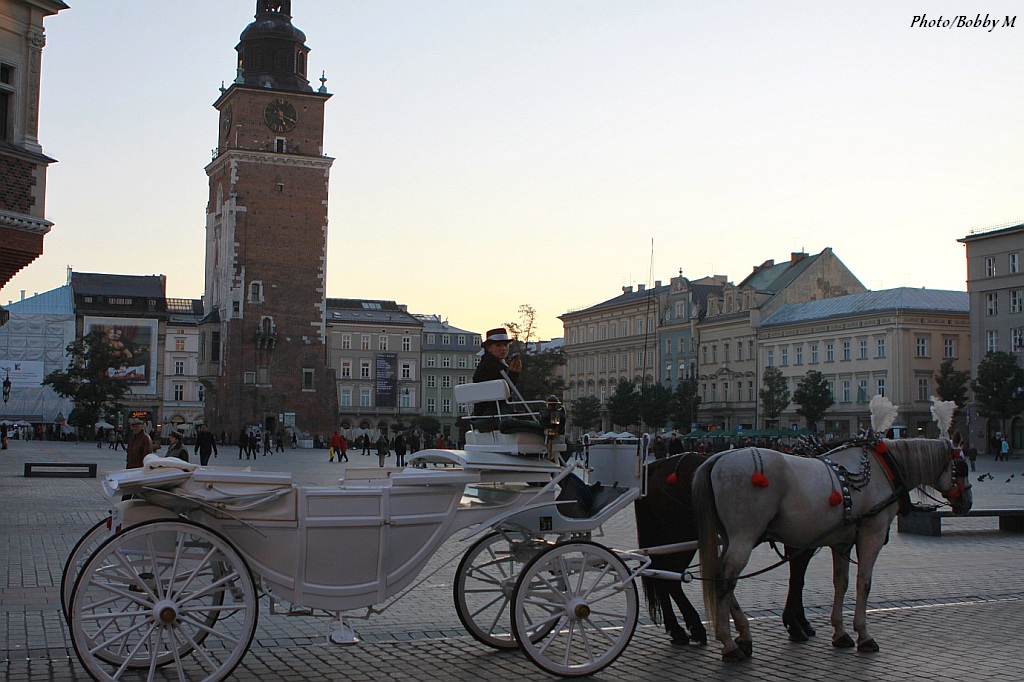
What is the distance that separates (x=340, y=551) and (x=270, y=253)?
6364cm

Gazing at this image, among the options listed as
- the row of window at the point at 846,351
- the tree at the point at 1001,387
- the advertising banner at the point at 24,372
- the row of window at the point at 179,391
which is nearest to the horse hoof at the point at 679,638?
the tree at the point at 1001,387

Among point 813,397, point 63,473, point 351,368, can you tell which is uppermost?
point 351,368

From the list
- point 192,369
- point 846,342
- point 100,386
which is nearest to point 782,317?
point 846,342

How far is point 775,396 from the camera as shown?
75.5m

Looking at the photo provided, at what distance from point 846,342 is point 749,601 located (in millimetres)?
68694

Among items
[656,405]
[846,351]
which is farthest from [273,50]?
[846,351]

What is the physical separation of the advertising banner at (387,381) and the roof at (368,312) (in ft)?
14.0

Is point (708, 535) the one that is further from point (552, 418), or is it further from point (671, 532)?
point (552, 418)

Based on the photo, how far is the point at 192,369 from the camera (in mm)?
108250

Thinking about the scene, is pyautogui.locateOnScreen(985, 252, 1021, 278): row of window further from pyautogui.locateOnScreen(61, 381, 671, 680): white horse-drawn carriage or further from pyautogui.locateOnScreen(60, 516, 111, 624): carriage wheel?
pyautogui.locateOnScreen(60, 516, 111, 624): carriage wheel

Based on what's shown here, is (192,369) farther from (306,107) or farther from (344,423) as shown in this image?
(306,107)

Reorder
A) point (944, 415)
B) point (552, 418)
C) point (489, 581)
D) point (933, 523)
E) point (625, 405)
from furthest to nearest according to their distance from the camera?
point (625, 405) → point (933, 523) → point (944, 415) → point (489, 581) → point (552, 418)

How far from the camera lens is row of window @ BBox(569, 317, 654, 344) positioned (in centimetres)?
9736

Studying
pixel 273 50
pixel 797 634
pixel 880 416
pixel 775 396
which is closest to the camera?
pixel 797 634
